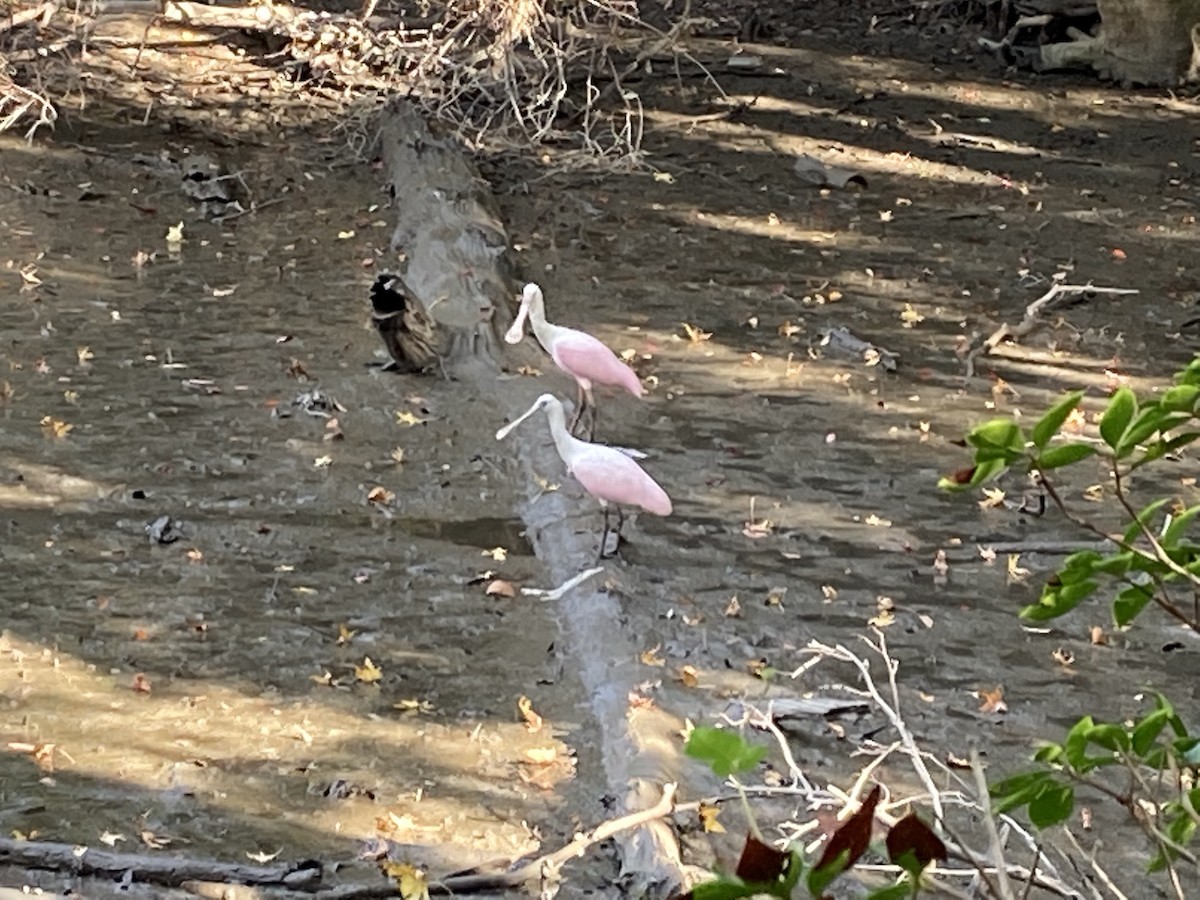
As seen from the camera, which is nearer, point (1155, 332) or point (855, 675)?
point (855, 675)

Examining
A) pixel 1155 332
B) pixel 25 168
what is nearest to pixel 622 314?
pixel 1155 332

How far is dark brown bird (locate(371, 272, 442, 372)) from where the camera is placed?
5648 mm

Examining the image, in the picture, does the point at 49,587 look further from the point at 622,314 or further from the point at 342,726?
the point at 622,314

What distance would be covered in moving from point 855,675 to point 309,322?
3133mm

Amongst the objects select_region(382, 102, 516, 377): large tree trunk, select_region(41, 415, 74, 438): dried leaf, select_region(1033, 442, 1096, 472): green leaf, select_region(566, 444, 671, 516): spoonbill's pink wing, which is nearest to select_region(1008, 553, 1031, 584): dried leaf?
select_region(566, 444, 671, 516): spoonbill's pink wing

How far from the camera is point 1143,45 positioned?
417 inches

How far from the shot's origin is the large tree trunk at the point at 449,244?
19.7ft

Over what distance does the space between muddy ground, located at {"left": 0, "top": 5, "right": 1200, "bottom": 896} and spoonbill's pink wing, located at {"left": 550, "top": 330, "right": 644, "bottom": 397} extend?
0.34 meters

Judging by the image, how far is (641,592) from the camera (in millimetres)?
4242

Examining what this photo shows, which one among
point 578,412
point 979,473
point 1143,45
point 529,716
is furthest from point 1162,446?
point 1143,45

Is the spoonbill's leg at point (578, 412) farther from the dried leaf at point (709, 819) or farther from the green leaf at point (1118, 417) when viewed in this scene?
the green leaf at point (1118, 417)

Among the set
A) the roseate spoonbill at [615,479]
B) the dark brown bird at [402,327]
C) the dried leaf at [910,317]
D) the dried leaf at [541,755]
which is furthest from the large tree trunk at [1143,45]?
the dried leaf at [541,755]

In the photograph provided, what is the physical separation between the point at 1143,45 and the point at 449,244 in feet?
19.7

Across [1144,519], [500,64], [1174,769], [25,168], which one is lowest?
[25,168]
